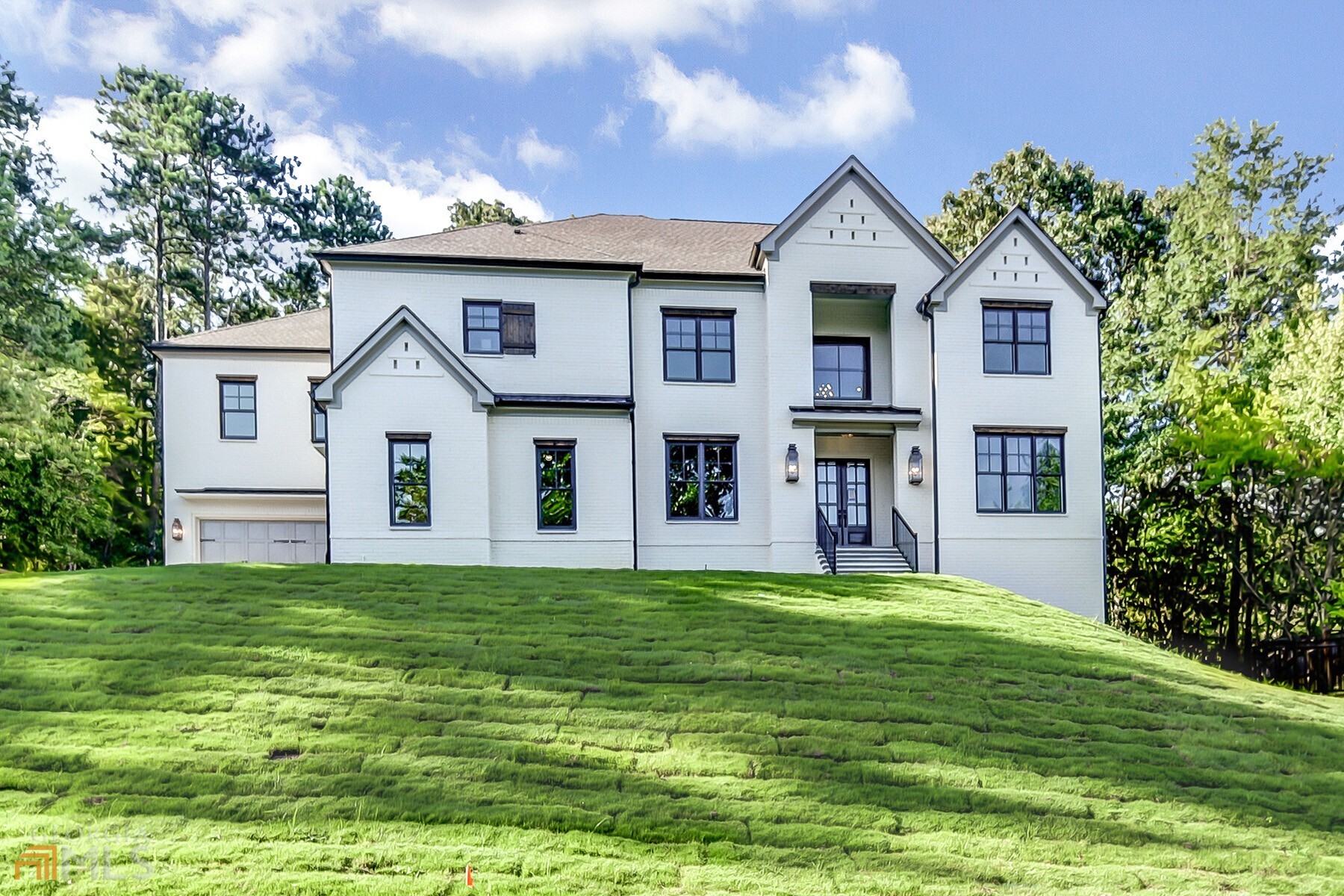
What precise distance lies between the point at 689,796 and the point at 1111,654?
876 centimetres

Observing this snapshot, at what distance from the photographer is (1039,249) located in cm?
1978

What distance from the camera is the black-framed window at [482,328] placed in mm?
19203

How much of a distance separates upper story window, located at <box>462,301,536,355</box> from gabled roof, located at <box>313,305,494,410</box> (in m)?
1.18

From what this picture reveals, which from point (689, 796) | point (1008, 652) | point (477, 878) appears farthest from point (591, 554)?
point (477, 878)

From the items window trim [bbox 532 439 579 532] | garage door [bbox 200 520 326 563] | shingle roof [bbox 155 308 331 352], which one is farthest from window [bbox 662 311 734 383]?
garage door [bbox 200 520 326 563]

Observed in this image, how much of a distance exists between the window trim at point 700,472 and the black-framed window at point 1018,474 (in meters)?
5.28

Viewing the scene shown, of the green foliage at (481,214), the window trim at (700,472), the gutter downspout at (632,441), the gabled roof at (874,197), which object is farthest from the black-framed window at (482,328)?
the green foliage at (481,214)

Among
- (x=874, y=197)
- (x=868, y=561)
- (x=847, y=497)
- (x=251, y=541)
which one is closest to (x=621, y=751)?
(x=868, y=561)

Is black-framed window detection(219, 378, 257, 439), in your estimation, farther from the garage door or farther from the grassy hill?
the grassy hill

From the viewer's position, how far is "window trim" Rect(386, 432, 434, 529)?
17719 millimetres

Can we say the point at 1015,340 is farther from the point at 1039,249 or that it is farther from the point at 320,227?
the point at 320,227

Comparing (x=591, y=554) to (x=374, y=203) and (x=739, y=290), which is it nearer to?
(x=739, y=290)

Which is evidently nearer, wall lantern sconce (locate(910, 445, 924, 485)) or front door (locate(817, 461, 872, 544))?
wall lantern sconce (locate(910, 445, 924, 485))

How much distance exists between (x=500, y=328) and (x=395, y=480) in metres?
4.05
